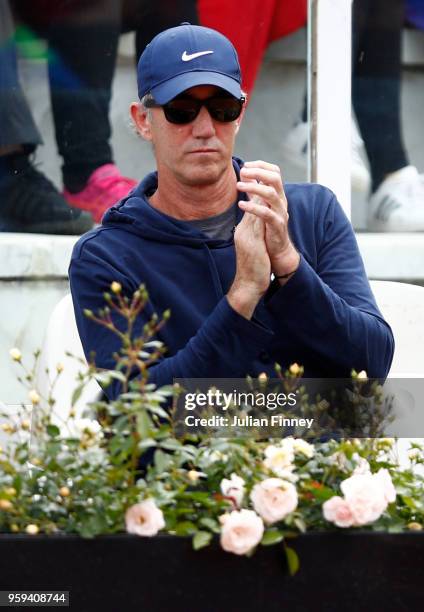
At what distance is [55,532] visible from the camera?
1.46 metres

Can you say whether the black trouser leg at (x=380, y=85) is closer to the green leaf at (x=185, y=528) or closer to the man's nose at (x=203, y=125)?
the man's nose at (x=203, y=125)

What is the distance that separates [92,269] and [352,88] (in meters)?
1.88

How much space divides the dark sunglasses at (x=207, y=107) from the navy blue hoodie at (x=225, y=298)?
0.64ft

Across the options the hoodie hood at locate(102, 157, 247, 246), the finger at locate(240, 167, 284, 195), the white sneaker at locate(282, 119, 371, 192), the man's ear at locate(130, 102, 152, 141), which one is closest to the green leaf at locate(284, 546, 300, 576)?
the finger at locate(240, 167, 284, 195)

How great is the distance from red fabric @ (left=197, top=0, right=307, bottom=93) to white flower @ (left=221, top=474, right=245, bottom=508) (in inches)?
104

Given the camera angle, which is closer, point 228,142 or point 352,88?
point 228,142

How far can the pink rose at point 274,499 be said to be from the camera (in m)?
1.46

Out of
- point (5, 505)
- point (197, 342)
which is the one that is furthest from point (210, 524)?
point (197, 342)

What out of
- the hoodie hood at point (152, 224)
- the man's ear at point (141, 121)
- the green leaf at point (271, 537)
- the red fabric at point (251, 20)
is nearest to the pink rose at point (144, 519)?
the green leaf at point (271, 537)

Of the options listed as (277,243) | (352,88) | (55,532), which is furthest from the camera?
(352,88)

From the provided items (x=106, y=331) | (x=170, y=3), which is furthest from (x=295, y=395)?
(x=170, y=3)

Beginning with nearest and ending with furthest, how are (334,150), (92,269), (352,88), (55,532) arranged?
(55,532), (92,269), (334,150), (352,88)

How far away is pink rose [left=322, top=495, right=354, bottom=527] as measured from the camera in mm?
1466

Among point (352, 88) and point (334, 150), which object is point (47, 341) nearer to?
point (334, 150)
